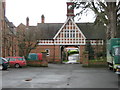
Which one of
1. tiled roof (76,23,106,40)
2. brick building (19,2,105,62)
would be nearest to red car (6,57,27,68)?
brick building (19,2,105,62)

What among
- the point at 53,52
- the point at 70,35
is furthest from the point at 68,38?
the point at 53,52

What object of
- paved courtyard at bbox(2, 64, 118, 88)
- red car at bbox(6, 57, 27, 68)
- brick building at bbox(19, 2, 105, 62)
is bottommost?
paved courtyard at bbox(2, 64, 118, 88)

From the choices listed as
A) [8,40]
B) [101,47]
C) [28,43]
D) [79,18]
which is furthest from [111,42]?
[101,47]

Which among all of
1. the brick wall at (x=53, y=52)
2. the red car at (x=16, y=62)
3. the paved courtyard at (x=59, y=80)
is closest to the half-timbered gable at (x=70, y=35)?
the brick wall at (x=53, y=52)

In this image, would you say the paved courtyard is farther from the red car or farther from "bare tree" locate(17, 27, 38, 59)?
"bare tree" locate(17, 27, 38, 59)

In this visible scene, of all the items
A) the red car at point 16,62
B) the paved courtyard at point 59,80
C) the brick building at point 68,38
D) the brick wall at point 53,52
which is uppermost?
the brick building at point 68,38

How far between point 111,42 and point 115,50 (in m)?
2.35

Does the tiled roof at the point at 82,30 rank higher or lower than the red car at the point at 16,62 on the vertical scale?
higher

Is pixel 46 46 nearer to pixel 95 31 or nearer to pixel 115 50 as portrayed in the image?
pixel 95 31

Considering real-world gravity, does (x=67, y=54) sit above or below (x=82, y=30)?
below

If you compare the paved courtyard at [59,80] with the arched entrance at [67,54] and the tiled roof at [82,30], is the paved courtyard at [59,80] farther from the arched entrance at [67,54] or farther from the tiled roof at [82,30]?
the arched entrance at [67,54]

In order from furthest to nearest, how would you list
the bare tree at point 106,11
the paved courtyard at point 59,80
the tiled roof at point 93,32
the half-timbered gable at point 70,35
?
the tiled roof at point 93,32 → the half-timbered gable at point 70,35 → the bare tree at point 106,11 → the paved courtyard at point 59,80

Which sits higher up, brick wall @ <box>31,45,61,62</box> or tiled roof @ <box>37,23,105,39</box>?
tiled roof @ <box>37,23,105,39</box>

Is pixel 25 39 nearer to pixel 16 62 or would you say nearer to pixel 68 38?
pixel 16 62
